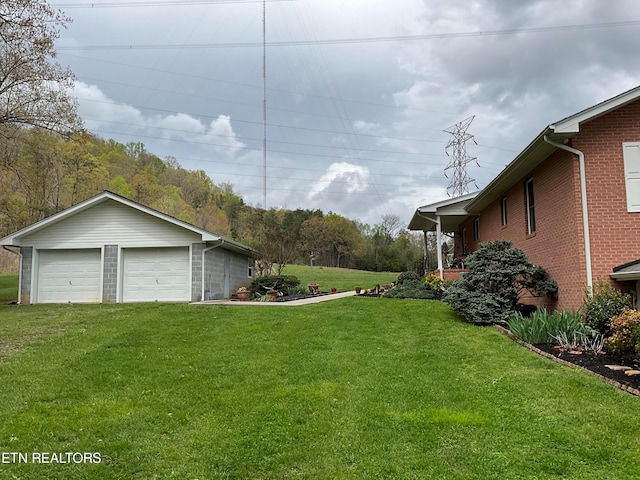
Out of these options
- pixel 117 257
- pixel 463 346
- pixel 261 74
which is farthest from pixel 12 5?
pixel 463 346

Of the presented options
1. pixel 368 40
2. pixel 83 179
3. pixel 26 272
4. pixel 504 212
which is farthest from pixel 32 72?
pixel 504 212

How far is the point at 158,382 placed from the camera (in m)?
6.40

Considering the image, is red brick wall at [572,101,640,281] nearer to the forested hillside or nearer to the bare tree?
the forested hillside

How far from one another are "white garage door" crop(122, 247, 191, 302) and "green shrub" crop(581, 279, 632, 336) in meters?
12.8

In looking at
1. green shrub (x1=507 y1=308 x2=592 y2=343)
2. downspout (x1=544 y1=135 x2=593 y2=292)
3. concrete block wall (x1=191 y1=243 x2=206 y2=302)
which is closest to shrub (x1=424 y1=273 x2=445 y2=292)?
downspout (x1=544 y1=135 x2=593 y2=292)

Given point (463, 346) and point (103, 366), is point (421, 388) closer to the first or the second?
point (463, 346)

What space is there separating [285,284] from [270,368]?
13541 mm

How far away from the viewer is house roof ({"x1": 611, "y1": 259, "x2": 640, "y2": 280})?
7.92 metres

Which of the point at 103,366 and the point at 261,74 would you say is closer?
the point at 103,366

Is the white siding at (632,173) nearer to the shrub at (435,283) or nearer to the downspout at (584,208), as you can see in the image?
the downspout at (584,208)

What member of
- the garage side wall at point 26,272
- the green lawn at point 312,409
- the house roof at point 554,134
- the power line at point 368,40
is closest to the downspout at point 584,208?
the house roof at point 554,134

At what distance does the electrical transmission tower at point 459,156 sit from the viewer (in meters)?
31.5

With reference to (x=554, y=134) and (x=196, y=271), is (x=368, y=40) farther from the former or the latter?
(x=554, y=134)

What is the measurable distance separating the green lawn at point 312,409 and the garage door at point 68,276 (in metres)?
8.40
